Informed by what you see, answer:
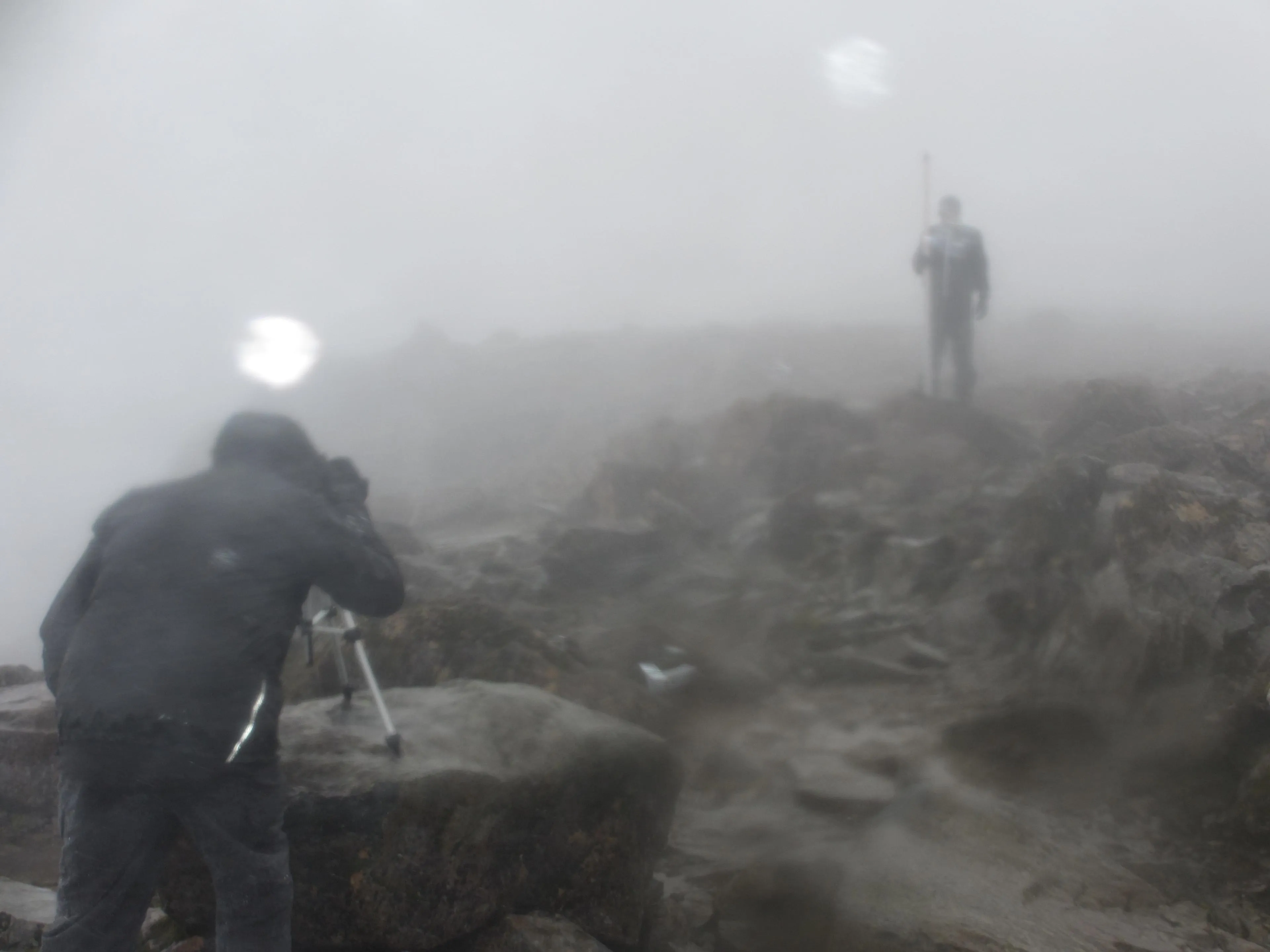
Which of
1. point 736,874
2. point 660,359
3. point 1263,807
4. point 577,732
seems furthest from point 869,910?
point 660,359

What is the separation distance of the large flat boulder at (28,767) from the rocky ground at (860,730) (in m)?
0.02

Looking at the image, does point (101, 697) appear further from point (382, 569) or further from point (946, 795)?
point (946, 795)

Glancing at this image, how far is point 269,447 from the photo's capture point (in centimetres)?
387

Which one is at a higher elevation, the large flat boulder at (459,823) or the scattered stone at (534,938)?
the large flat boulder at (459,823)

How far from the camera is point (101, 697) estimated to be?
308 cm

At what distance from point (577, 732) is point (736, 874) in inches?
50.2

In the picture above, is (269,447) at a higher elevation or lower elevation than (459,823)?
higher

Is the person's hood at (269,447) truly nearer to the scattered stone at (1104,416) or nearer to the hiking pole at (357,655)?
the hiking pole at (357,655)

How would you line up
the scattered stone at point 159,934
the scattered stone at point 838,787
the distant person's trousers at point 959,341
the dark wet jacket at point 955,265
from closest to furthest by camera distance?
1. the scattered stone at point 159,934
2. the scattered stone at point 838,787
3. the dark wet jacket at point 955,265
4. the distant person's trousers at point 959,341

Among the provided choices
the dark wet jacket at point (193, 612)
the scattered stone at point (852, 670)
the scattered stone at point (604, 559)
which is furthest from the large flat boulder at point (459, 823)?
the scattered stone at point (604, 559)

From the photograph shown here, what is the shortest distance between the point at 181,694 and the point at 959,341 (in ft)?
38.7

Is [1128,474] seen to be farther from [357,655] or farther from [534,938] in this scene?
[357,655]

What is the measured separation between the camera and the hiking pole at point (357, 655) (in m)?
4.28

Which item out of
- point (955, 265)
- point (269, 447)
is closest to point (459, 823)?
point (269, 447)
